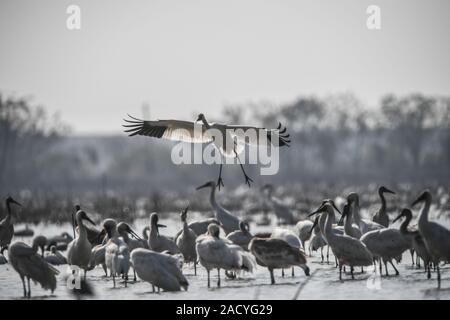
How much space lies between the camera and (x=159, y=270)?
9328 millimetres

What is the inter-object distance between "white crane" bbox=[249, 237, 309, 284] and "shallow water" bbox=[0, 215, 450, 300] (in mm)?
265

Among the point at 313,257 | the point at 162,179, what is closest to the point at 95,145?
the point at 162,179

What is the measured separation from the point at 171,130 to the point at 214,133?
0.95 m

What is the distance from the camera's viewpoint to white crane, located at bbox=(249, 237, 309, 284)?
9.89m

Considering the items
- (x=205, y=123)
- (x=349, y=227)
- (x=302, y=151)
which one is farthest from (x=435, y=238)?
(x=302, y=151)

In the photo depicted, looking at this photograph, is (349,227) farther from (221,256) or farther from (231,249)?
(221,256)

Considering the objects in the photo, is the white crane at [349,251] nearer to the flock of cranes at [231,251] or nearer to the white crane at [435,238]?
the flock of cranes at [231,251]

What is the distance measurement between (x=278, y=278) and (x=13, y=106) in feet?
188

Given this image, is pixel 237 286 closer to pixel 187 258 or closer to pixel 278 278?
pixel 278 278

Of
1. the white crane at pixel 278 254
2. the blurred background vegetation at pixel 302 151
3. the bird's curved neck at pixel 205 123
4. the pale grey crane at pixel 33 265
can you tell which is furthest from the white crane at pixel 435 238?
the blurred background vegetation at pixel 302 151

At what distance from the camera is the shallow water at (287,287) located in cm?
891

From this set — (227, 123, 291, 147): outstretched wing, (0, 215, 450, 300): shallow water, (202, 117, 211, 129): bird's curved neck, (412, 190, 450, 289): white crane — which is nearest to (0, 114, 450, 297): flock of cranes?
(412, 190, 450, 289): white crane

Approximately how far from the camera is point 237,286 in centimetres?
998
